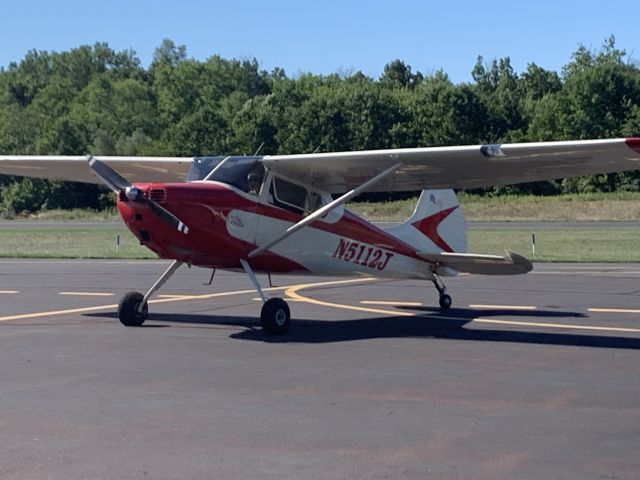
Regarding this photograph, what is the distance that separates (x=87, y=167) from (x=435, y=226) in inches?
225

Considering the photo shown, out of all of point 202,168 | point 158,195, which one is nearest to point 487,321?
point 202,168

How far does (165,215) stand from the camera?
13414 millimetres

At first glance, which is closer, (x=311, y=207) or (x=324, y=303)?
(x=311, y=207)

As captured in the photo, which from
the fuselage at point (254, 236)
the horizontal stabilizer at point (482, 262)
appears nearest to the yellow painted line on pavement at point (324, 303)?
the fuselage at point (254, 236)

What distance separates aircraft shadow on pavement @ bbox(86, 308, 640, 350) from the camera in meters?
13.3

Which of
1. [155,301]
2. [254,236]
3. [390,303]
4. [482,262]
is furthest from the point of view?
[155,301]

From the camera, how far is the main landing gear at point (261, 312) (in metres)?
13.6

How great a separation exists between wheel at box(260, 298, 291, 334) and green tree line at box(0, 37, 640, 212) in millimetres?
52830

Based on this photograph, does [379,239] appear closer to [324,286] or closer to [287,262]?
[287,262]

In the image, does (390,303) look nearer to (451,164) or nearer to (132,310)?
(451,164)

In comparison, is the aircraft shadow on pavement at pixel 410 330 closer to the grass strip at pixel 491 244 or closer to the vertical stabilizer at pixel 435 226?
the vertical stabilizer at pixel 435 226

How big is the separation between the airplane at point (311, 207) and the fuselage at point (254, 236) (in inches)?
0.6

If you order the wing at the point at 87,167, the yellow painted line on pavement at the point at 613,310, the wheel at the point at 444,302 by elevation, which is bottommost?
the yellow painted line on pavement at the point at 613,310

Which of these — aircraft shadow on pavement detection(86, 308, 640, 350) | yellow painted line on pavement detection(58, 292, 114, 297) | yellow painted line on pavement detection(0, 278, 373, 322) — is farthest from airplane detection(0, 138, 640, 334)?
yellow painted line on pavement detection(58, 292, 114, 297)
